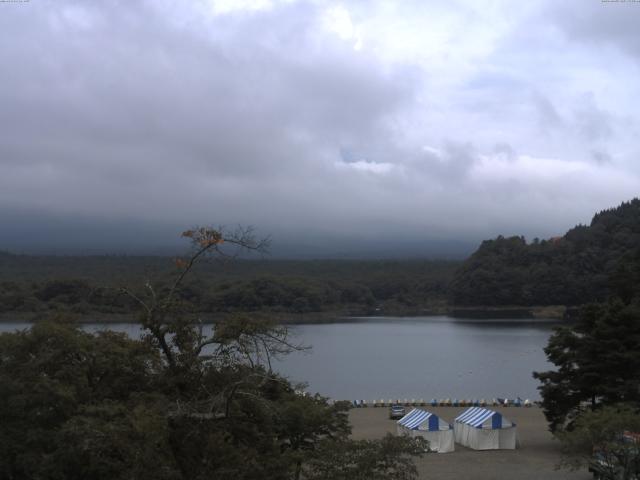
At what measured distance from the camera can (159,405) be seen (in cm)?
832

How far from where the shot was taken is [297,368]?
4519 centimetres

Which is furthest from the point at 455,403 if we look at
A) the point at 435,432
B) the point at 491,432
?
the point at 435,432

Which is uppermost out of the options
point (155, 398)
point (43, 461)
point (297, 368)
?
point (155, 398)

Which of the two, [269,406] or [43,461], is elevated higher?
[269,406]

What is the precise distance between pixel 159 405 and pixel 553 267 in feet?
313

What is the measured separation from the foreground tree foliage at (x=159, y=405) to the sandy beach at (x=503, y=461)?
8.53m

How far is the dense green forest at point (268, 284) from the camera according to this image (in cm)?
7388

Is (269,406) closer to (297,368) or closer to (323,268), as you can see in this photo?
(297,368)

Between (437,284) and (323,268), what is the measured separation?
88.4 ft

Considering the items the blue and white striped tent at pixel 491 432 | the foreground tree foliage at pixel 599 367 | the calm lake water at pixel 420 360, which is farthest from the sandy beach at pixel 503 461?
the calm lake water at pixel 420 360

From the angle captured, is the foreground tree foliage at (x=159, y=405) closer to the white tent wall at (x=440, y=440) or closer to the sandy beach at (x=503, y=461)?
the sandy beach at (x=503, y=461)

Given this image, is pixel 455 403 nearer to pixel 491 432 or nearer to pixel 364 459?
pixel 491 432

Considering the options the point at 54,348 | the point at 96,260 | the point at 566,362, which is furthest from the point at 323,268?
the point at 54,348

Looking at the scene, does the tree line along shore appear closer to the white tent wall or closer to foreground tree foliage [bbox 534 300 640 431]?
the white tent wall
